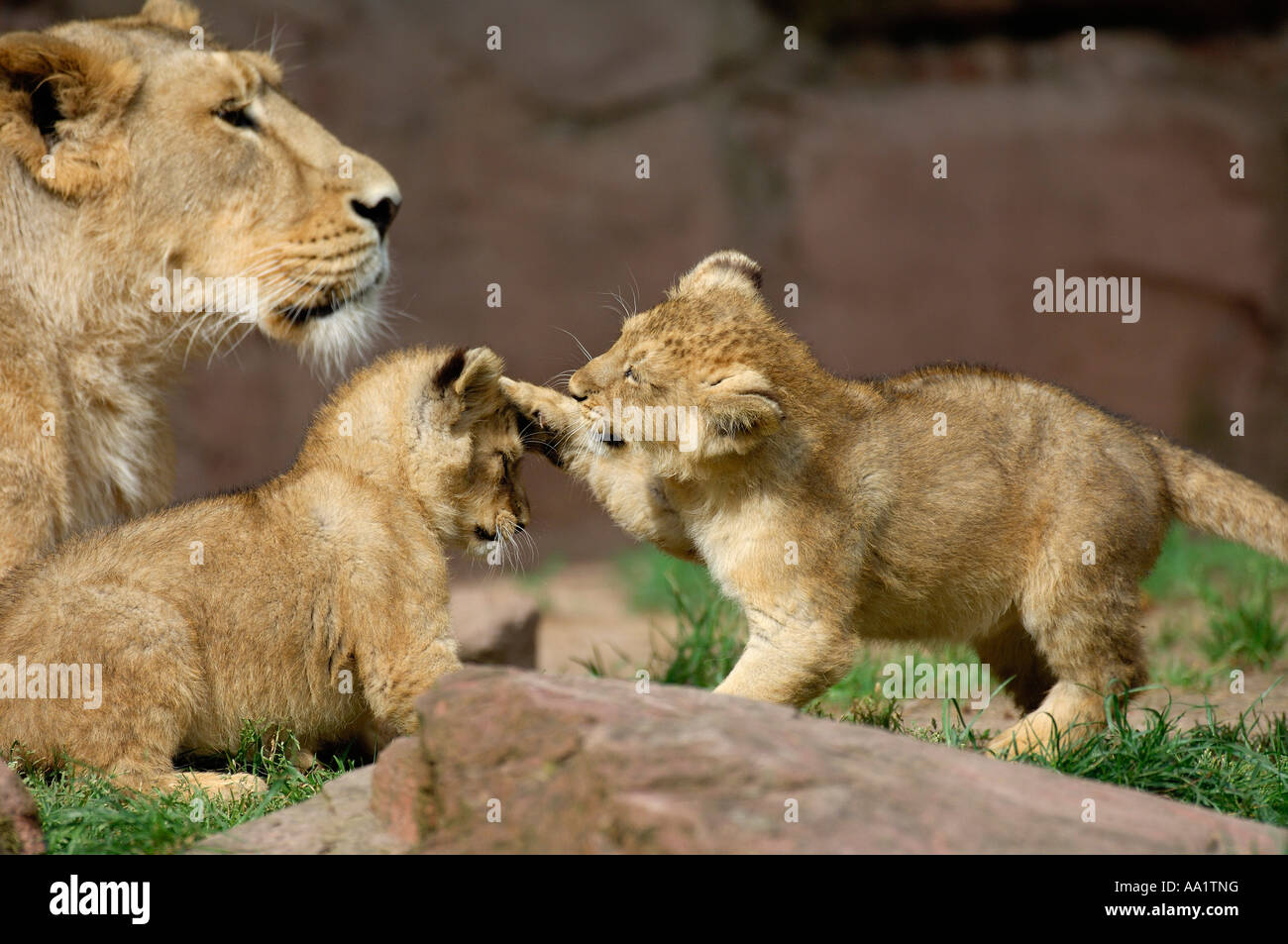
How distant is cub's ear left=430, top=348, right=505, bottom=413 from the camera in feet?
16.8

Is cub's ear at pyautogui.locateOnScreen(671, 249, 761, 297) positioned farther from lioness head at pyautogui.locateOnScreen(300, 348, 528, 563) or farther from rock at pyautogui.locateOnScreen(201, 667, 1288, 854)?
rock at pyautogui.locateOnScreen(201, 667, 1288, 854)

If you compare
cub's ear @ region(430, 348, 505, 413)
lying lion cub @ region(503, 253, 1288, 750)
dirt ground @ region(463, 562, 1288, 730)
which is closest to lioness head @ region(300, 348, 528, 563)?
cub's ear @ region(430, 348, 505, 413)

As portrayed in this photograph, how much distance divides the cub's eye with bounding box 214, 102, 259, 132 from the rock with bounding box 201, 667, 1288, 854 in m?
2.91

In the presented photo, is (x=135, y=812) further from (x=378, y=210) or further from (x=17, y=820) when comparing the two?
(x=378, y=210)

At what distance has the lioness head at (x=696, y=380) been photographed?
15.3 feet

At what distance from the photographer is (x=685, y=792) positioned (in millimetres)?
3209

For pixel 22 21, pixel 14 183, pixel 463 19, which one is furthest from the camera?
pixel 463 19

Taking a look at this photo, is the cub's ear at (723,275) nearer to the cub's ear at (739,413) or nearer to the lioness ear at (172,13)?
the cub's ear at (739,413)
